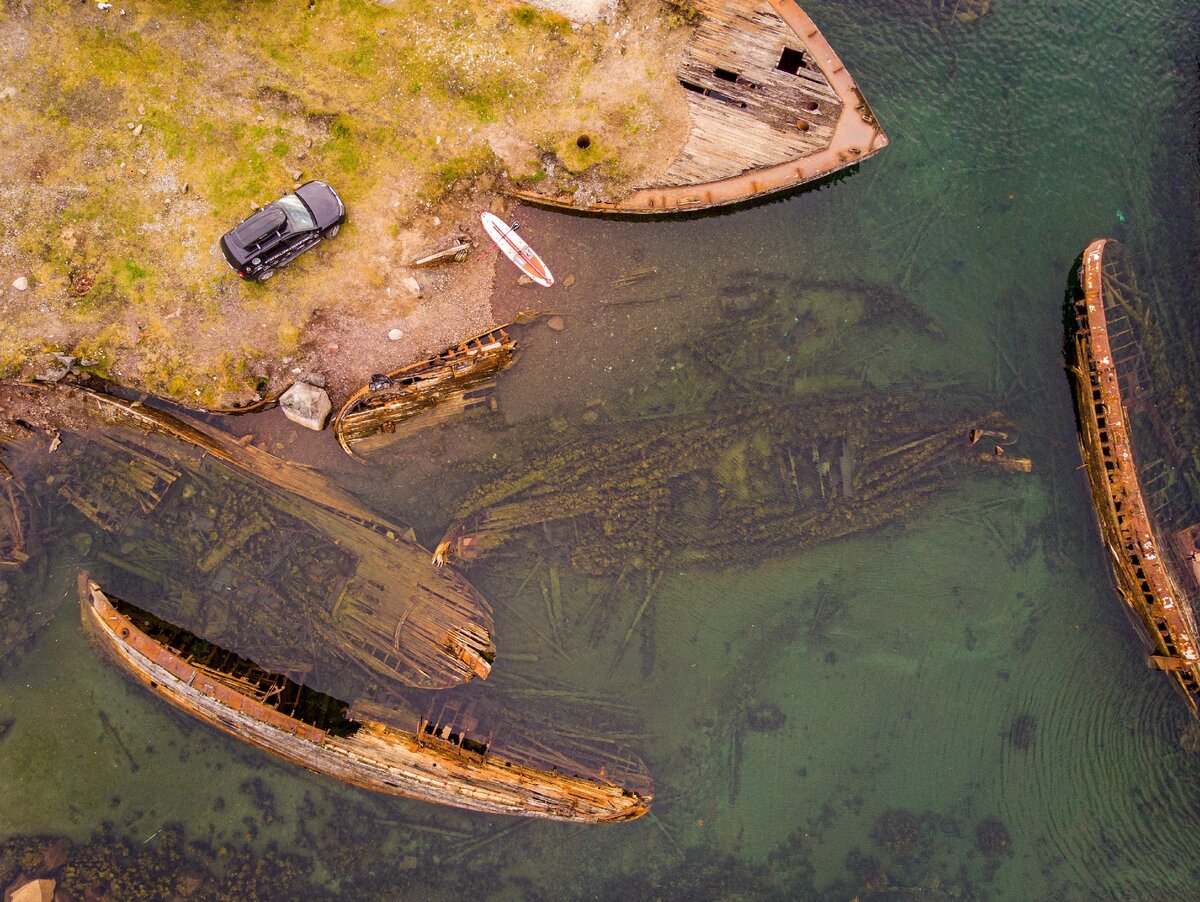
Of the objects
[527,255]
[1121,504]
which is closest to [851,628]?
[1121,504]

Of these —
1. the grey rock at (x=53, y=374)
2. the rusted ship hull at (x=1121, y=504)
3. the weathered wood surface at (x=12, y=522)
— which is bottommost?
the weathered wood surface at (x=12, y=522)

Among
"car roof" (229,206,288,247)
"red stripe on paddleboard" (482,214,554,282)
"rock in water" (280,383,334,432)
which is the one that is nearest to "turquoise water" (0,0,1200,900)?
"red stripe on paddleboard" (482,214,554,282)

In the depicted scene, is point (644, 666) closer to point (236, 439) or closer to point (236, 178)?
point (236, 439)

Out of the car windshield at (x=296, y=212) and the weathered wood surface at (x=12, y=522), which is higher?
the car windshield at (x=296, y=212)

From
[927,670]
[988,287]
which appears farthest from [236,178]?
[927,670]

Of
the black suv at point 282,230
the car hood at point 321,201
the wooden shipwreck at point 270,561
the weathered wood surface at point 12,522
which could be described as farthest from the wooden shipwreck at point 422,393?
the weathered wood surface at point 12,522

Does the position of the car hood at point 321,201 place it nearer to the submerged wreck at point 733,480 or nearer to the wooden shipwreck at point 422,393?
the wooden shipwreck at point 422,393

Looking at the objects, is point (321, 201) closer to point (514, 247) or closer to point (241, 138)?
point (241, 138)
